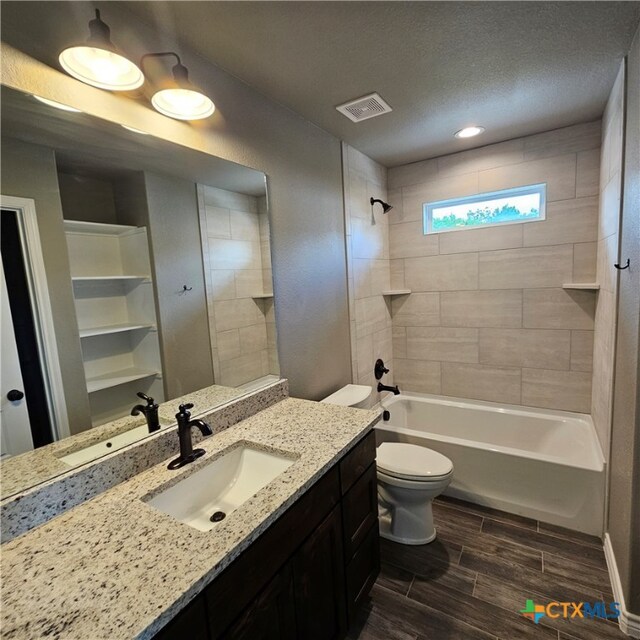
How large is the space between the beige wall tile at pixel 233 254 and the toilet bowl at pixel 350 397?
102cm

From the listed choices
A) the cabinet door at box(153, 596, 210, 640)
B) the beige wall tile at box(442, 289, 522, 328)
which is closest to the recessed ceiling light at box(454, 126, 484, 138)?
the beige wall tile at box(442, 289, 522, 328)

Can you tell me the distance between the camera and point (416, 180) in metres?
3.07

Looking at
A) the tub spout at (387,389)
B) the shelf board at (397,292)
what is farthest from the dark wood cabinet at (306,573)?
the shelf board at (397,292)

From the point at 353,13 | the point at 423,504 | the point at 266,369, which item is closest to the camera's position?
the point at 353,13

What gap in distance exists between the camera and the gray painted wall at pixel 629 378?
1435 mm

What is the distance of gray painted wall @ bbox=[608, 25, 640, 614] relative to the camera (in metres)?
1.43

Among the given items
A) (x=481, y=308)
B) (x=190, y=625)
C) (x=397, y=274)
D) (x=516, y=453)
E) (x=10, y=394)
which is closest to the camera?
(x=190, y=625)

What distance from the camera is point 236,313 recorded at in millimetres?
1738

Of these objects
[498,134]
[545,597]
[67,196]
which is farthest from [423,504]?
[498,134]

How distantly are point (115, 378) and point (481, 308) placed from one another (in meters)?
2.71

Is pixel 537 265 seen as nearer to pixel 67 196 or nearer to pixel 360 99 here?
pixel 360 99

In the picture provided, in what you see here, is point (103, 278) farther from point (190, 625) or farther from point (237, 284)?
point (190, 625)

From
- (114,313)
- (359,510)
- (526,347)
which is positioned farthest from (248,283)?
(526,347)

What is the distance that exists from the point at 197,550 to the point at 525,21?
7.11ft
